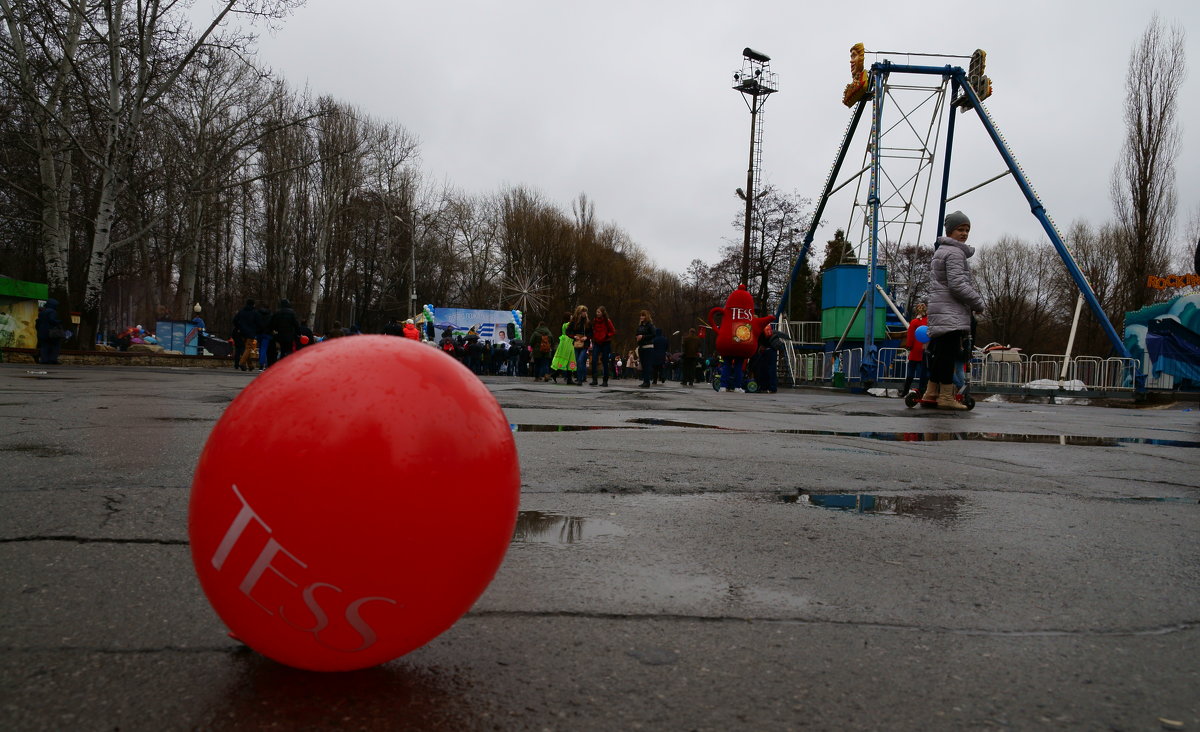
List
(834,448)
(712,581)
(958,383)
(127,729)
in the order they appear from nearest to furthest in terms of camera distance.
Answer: (127,729) → (712,581) → (834,448) → (958,383)

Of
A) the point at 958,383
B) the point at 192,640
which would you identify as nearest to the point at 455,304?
the point at 958,383

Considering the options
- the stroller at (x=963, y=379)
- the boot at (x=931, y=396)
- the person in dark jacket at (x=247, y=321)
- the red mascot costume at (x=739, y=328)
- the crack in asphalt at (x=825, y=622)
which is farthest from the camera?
the person in dark jacket at (x=247, y=321)

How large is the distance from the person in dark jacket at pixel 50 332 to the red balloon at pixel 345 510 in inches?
802

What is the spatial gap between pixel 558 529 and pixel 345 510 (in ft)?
5.15

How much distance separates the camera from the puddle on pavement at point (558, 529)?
8.87ft

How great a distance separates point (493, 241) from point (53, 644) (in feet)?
170

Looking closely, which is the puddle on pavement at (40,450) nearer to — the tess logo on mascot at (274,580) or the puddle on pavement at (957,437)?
the puddle on pavement at (957,437)

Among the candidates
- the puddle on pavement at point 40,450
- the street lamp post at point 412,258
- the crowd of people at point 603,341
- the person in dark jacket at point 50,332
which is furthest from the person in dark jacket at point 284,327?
the street lamp post at point 412,258

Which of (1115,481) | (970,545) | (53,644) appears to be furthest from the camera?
(1115,481)

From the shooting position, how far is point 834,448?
569cm

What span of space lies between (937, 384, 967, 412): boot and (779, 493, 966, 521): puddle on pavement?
721 cm

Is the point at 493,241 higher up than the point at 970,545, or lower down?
higher up

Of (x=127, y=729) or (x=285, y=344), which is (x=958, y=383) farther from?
(x=285, y=344)

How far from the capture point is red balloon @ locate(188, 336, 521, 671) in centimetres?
136
